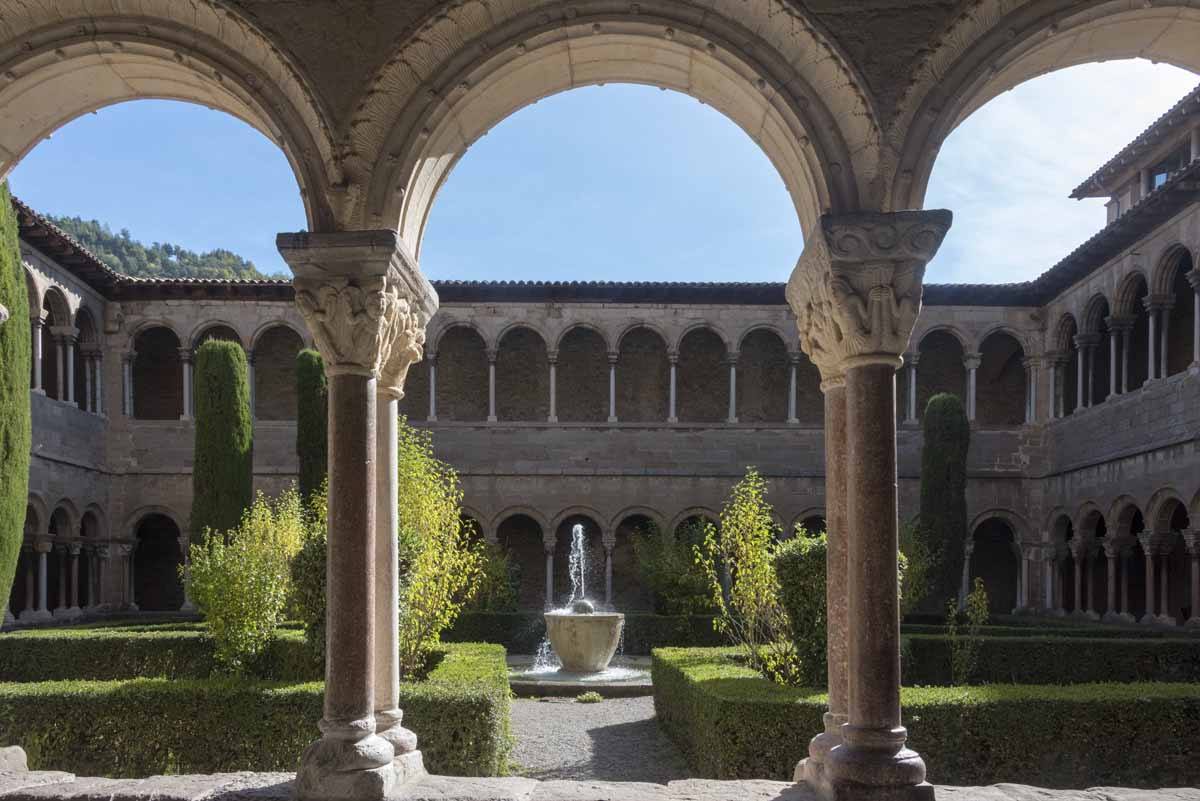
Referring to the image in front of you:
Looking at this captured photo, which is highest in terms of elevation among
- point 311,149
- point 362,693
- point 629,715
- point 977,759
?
point 311,149

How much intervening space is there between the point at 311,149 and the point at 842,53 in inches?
98.3

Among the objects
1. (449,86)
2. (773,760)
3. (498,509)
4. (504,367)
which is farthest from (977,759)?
(504,367)

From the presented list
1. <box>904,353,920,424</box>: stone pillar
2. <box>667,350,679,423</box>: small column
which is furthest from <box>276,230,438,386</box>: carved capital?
<box>904,353,920,424</box>: stone pillar

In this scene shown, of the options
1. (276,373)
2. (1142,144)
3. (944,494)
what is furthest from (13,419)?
(1142,144)

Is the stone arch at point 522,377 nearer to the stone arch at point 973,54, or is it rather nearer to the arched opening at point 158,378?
the arched opening at point 158,378

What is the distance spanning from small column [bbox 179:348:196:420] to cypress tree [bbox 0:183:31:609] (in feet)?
26.3

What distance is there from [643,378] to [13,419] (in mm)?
12826

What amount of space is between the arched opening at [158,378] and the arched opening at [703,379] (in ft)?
35.8

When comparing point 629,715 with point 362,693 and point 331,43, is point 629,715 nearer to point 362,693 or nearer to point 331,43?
point 362,693

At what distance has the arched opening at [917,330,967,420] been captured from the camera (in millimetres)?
22312

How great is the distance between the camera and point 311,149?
493 cm

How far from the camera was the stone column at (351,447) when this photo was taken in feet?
15.2

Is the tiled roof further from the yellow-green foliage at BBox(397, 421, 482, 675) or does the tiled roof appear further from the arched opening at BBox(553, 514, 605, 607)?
the yellow-green foliage at BBox(397, 421, 482, 675)

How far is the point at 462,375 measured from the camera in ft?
A: 73.9
